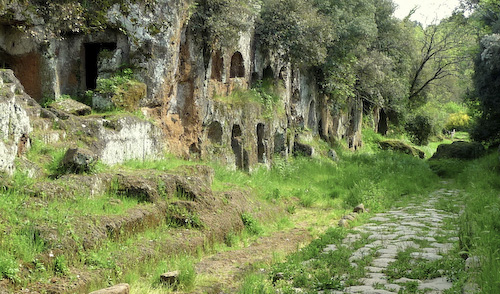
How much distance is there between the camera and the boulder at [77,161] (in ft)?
26.2

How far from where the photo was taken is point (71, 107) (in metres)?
10.9

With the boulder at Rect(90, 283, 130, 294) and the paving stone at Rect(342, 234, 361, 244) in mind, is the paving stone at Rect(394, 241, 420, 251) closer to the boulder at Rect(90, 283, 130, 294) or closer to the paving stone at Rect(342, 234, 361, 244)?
the paving stone at Rect(342, 234, 361, 244)

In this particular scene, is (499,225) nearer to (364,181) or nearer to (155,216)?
(155,216)

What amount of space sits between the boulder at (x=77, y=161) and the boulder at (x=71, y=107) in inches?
113

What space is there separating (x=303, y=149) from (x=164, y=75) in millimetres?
9426

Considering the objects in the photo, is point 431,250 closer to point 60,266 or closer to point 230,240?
point 230,240

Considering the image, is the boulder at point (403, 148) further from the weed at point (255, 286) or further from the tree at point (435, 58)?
the weed at point (255, 286)

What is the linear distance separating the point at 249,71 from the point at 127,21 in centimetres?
681

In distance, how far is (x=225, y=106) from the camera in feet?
50.4

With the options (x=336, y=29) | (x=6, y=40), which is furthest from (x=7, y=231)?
(x=336, y=29)

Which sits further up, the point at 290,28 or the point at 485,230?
the point at 290,28

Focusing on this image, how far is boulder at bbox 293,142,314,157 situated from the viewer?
20444 millimetres

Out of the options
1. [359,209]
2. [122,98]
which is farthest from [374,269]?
[122,98]

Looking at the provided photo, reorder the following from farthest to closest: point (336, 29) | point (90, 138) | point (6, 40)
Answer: point (336, 29) < point (6, 40) < point (90, 138)
